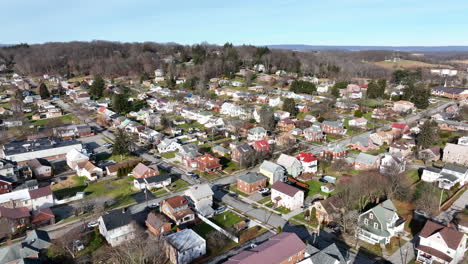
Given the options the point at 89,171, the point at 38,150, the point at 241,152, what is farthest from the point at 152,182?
the point at 38,150

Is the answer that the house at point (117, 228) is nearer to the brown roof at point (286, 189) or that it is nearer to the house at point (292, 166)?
the brown roof at point (286, 189)

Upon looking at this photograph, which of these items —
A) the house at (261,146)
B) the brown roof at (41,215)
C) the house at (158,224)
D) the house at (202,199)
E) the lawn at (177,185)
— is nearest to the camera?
the house at (158,224)

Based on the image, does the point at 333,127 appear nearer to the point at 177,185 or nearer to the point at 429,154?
the point at 429,154

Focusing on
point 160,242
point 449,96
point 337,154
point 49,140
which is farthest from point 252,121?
point 449,96

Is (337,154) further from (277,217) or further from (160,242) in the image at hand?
(160,242)

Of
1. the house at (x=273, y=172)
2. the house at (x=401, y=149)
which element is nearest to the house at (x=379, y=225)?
the house at (x=273, y=172)
